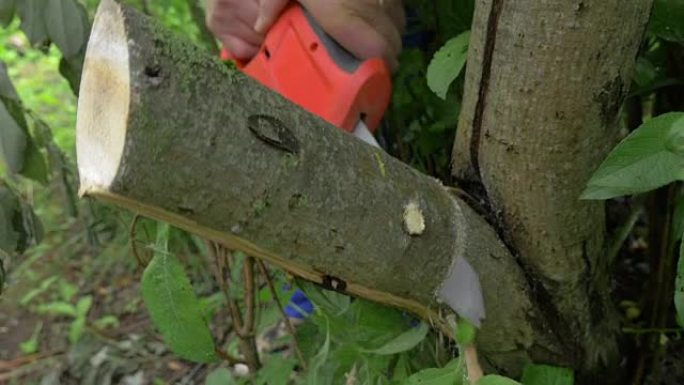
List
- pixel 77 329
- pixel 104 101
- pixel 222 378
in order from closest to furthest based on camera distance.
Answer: pixel 104 101
pixel 222 378
pixel 77 329

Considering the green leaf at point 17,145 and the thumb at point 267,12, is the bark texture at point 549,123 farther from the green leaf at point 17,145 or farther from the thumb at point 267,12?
the green leaf at point 17,145

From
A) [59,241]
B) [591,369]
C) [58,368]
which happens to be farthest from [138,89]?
[59,241]

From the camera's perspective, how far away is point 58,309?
2018 millimetres

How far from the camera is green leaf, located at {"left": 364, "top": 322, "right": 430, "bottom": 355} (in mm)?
818

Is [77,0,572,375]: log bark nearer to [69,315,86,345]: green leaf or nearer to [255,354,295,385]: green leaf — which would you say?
[255,354,295,385]: green leaf

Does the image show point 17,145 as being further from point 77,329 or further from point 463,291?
point 77,329

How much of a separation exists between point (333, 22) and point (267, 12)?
3.9 inches

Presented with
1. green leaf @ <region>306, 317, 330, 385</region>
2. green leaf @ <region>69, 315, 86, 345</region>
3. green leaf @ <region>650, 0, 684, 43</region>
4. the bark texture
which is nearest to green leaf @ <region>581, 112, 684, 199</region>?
the bark texture

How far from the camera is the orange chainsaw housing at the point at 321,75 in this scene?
2.91 ft

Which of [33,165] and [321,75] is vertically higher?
[321,75]

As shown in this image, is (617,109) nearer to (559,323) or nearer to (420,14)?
(559,323)

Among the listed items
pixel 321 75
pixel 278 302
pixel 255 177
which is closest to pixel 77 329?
pixel 278 302

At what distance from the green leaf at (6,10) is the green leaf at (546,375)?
0.68 meters

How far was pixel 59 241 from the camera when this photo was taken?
2.42 metres
